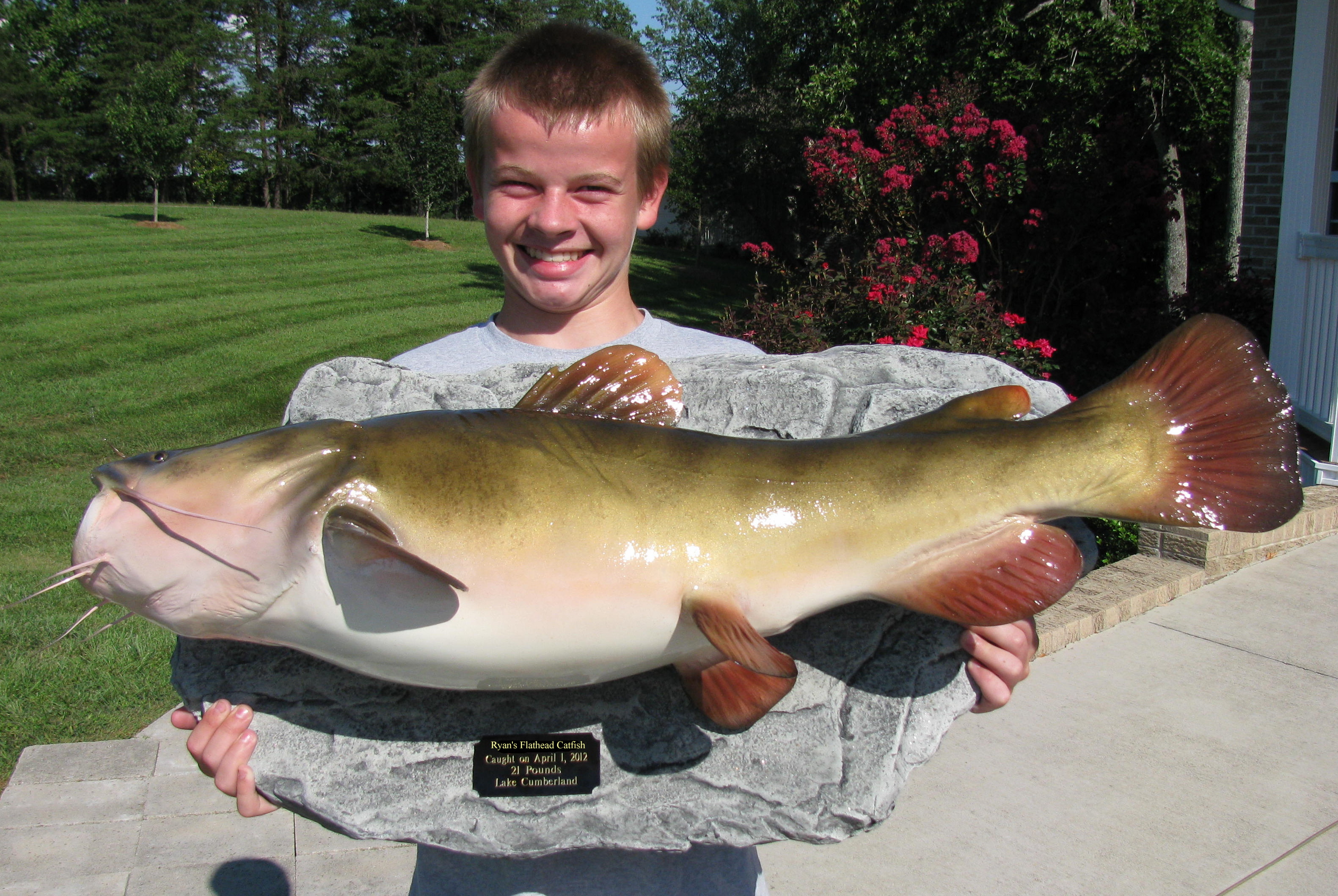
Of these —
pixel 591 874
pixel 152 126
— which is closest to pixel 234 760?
pixel 591 874

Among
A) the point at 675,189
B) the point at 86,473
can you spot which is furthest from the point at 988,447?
the point at 675,189

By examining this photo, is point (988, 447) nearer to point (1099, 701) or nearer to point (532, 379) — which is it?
point (532, 379)

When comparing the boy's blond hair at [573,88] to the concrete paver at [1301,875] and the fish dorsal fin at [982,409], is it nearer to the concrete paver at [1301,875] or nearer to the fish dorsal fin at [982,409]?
the fish dorsal fin at [982,409]

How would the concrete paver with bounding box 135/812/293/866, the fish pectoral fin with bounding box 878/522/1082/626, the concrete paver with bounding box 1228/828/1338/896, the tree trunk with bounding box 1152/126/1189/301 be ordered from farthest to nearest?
the tree trunk with bounding box 1152/126/1189/301 < the concrete paver with bounding box 135/812/293/866 < the concrete paver with bounding box 1228/828/1338/896 < the fish pectoral fin with bounding box 878/522/1082/626

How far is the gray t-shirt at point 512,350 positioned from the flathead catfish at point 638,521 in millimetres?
478

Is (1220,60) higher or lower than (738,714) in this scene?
higher

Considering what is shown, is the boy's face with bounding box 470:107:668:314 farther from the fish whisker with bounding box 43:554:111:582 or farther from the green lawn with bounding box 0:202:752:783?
the green lawn with bounding box 0:202:752:783

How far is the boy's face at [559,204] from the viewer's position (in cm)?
175

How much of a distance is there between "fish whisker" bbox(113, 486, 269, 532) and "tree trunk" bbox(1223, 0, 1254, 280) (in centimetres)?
1066

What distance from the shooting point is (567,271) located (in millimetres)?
1856

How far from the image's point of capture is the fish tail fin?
139cm

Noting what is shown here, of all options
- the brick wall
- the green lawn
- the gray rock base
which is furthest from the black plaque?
the brick wall

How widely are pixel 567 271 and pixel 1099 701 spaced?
3.69m

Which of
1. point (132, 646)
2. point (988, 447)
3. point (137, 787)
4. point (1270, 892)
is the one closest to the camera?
point (988, 447)
